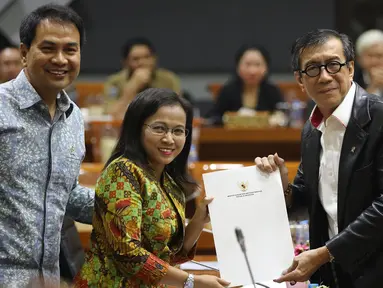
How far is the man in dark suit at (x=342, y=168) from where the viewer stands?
97.2 inches

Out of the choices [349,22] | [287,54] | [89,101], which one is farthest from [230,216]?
[287,54]

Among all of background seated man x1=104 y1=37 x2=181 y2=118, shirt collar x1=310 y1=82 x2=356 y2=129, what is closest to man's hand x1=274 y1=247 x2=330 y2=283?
shirt collar x1=310 y1=82 x2=356 y2=129

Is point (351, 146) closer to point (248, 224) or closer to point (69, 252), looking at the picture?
point (248, 224)

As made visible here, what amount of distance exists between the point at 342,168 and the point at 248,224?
1.17ft

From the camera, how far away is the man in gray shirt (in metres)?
2.44

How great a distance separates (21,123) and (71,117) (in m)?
0.25

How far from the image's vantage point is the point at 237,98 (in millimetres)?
7156

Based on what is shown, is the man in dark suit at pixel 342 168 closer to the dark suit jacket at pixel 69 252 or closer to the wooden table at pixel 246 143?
the dark suit jacket at pixel 69 252

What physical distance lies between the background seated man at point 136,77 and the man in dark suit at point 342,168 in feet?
14.0

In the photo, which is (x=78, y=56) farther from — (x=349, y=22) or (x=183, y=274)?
(x=349, y=22)

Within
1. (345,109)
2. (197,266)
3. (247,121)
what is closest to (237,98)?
(247,121)

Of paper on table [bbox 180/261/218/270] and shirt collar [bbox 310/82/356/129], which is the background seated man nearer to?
paper on table [bbox 180/261/218/270]

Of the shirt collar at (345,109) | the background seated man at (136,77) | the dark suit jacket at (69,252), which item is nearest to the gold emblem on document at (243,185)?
the shirt collar at (345,109)

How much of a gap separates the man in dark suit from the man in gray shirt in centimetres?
67
